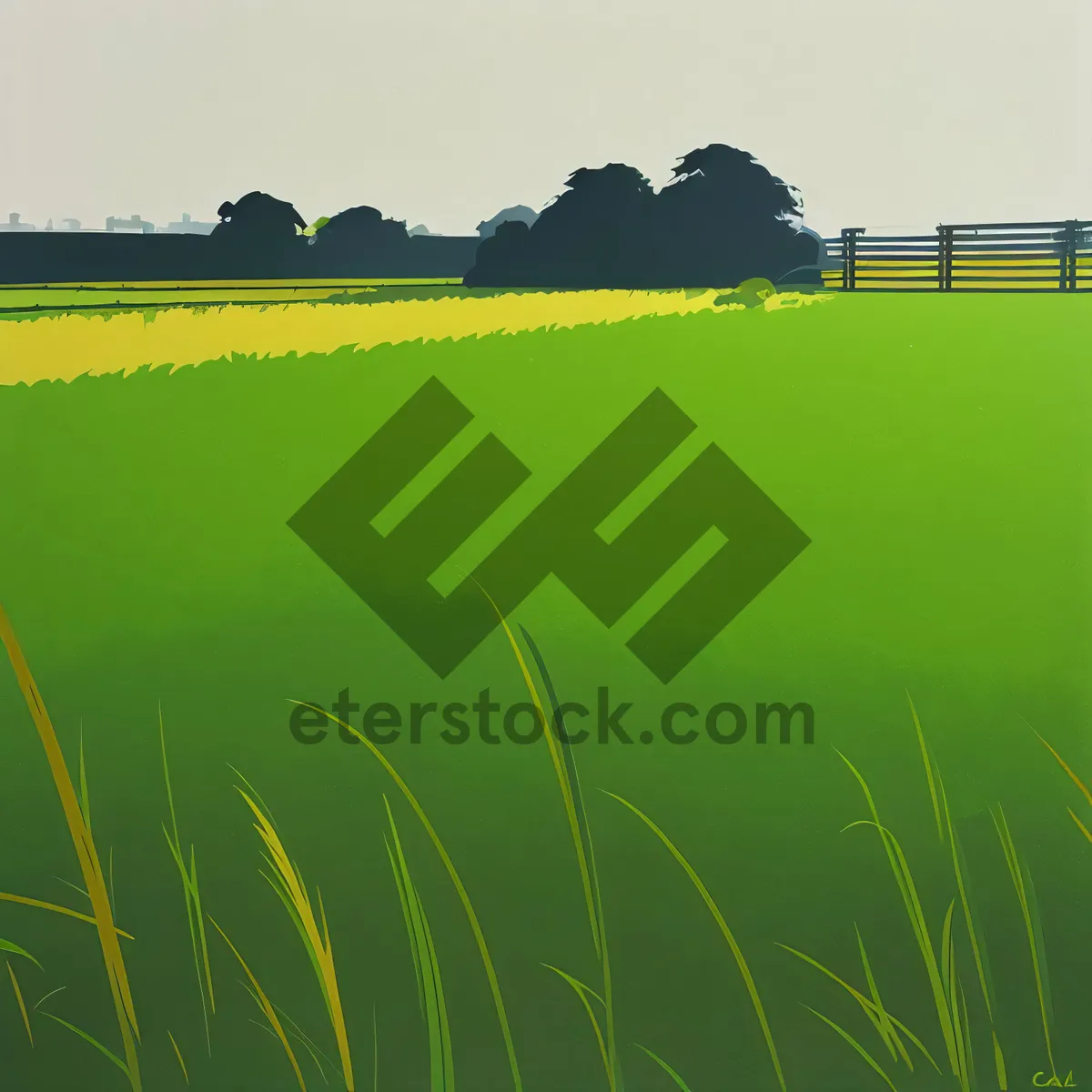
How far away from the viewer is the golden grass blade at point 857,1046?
1493 mm

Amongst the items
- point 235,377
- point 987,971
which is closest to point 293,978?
point 235,377

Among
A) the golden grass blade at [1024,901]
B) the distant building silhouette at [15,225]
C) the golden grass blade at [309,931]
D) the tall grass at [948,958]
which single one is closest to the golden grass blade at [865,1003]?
the tall grass at [948,958]

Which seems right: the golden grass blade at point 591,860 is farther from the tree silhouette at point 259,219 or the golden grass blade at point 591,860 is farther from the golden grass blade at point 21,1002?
the golden grass blade at point 21,1002

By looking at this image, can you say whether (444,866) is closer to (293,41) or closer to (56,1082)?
(56,1082)

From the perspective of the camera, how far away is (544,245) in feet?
5.07

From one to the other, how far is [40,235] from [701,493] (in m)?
1.24

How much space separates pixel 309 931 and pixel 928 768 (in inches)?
42.8

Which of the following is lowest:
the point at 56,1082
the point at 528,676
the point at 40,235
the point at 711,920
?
the point at 56,1082

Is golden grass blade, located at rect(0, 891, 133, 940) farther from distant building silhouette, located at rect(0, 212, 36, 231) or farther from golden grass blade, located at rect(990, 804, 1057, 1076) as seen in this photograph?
golden grass blade, located at rect(990, 804, 1057, 1076)

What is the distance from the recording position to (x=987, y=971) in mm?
1503

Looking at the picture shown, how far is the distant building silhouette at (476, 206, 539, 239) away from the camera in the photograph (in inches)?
60.7

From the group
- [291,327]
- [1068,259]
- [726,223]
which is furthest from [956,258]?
[291,327]

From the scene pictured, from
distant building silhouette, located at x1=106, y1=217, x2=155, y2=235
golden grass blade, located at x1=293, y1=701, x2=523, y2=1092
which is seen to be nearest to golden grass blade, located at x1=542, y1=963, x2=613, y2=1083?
golden grass blade, located at x1=293, y1=701, x2=523, y2=1092
